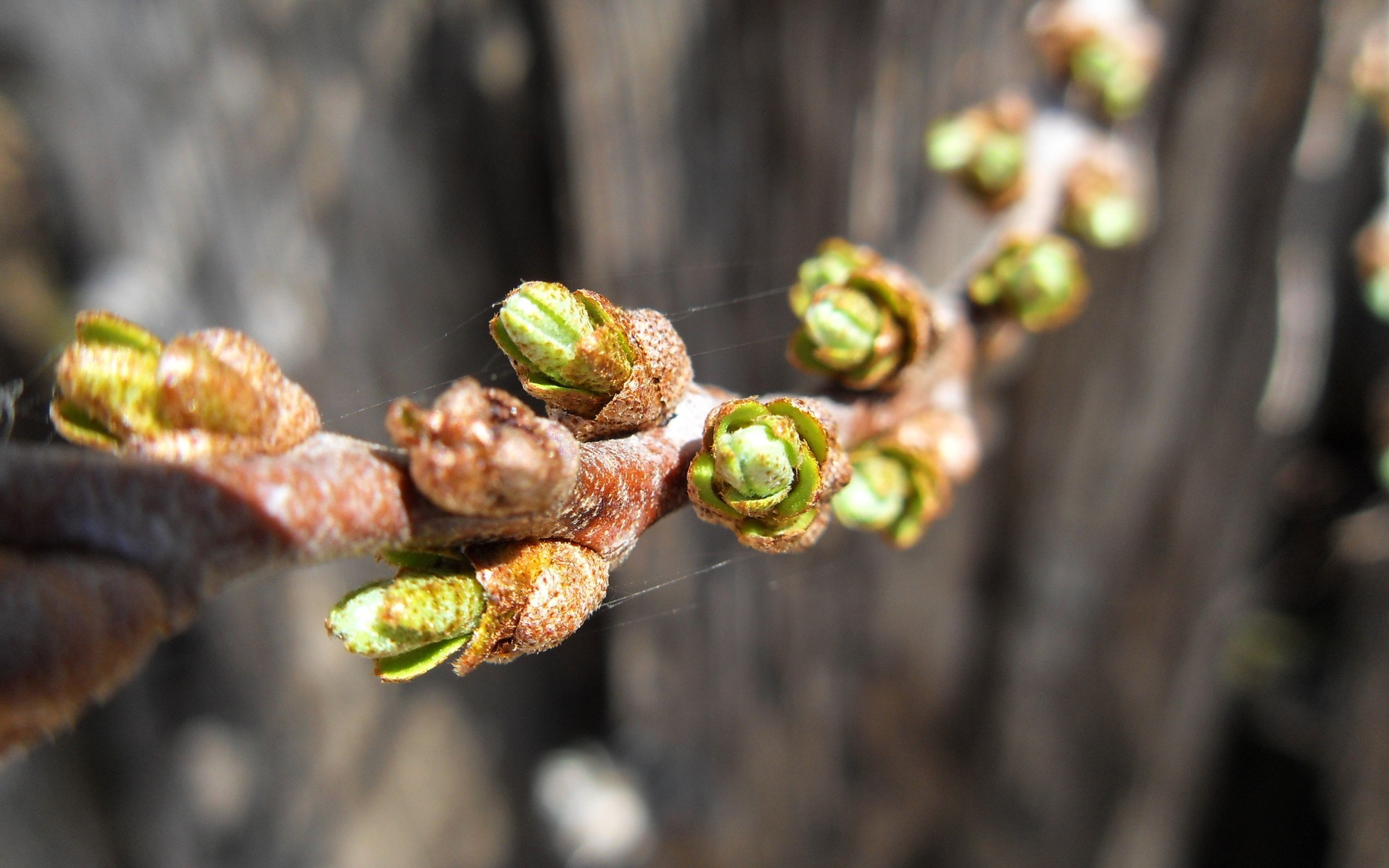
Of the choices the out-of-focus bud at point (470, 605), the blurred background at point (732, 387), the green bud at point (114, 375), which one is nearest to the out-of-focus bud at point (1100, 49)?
the blurred background at point (732, 387)

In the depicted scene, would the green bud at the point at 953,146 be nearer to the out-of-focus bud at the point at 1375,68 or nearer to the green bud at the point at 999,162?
the green bud at the point at 999,162

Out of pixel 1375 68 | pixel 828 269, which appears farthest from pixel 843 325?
pixel 1375 68

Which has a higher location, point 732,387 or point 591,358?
point 591,358

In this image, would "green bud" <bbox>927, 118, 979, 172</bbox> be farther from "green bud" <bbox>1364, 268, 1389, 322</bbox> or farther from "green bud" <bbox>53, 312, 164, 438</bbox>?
"green bud" <bbox>53, 312, 164, 438</bbox>

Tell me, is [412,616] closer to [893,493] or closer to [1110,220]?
[893,493]

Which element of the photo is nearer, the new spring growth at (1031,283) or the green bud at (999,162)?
the new spring growth at (1031,283)

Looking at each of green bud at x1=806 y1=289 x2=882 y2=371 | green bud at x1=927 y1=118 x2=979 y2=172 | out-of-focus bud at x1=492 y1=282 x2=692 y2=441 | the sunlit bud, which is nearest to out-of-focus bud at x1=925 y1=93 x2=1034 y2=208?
green bud at x1=927 y1=118 x2=979 y2=172
